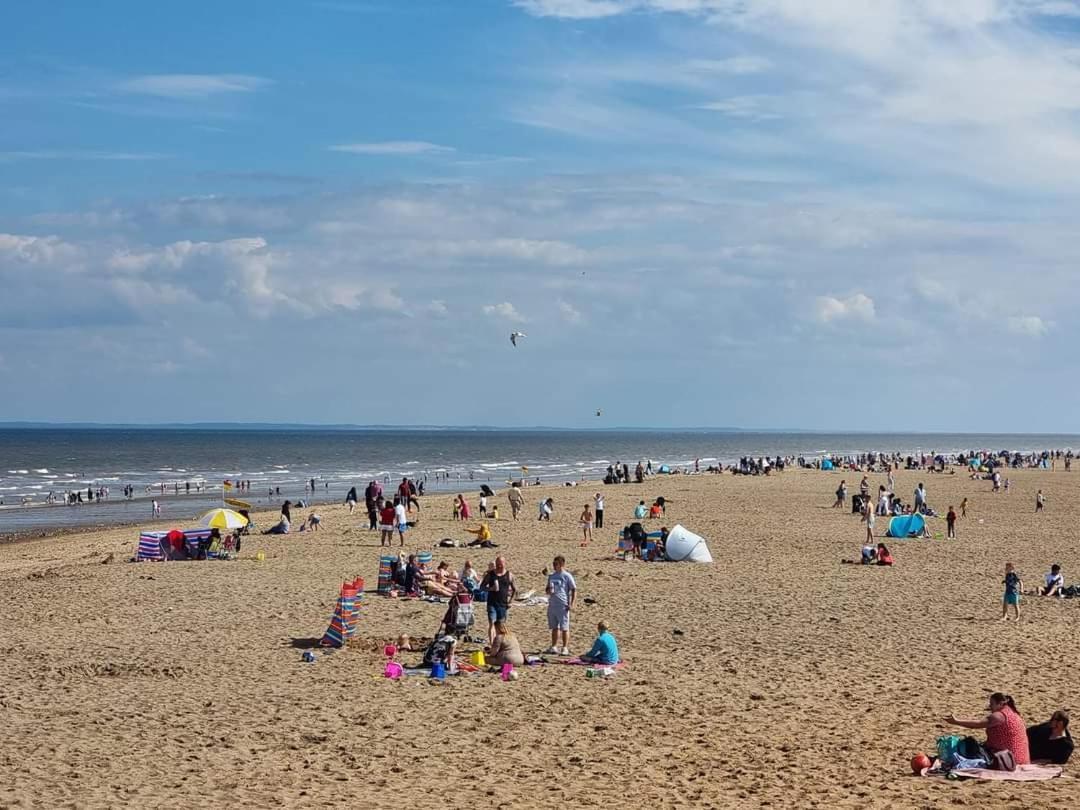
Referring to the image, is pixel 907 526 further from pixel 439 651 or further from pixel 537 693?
pixel 537 693

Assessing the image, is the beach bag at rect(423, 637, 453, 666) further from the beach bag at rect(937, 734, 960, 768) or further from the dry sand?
the beach bag at rect(937, 734, 960, 768)

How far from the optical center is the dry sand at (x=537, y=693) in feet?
30.5

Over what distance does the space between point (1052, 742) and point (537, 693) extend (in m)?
5.22

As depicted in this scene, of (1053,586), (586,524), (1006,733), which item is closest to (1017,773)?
(1006,733)

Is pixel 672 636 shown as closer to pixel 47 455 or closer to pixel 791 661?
pixel 791 661

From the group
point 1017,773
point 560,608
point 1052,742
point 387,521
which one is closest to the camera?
point 1017,773

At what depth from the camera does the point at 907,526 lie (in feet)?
98.2

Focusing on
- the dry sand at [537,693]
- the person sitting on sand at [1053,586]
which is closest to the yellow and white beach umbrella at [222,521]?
the dry sand at [537,693]

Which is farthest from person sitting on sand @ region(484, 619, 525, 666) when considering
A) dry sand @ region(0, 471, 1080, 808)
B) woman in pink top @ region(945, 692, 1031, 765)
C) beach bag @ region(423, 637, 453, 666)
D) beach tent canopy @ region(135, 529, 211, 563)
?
beach tent canopy @ region(135, 529, 211, 563)

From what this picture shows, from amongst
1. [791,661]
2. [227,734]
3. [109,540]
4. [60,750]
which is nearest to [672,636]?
[791,661]

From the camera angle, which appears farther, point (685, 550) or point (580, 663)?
point (685, 550)

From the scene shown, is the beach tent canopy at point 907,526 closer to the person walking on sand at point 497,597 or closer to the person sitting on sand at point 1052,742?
the person walking on sand at point 497,597

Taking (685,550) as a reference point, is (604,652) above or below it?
below

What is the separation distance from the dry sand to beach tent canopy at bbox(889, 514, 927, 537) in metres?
6.03
